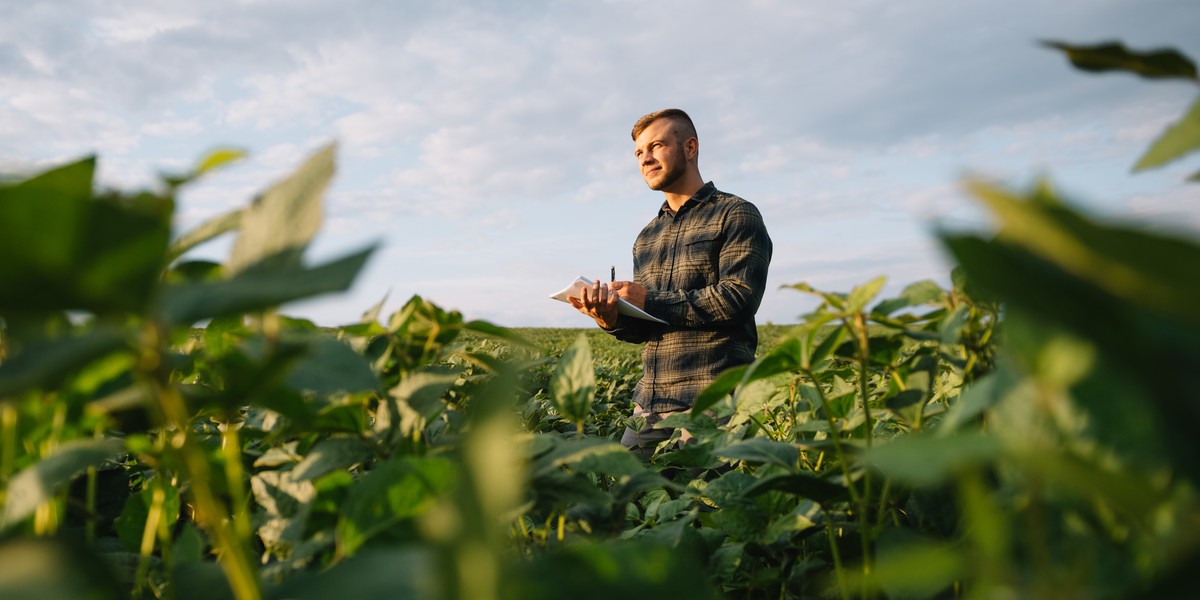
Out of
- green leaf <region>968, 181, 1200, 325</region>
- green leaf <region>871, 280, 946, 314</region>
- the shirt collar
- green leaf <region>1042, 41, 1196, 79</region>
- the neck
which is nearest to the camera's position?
green leaf <region>968, 181, 1200, 325</region>

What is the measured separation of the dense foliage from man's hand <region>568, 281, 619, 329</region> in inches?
114

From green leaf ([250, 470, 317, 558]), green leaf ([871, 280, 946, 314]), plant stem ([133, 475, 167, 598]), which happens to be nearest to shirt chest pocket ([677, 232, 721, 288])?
green leaf ([871, 280, 946, 314])

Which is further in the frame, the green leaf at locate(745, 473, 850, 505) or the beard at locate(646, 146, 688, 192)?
the beard at locate(646, 146, 688, 192)

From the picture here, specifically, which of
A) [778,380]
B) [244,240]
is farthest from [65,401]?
[778,380]

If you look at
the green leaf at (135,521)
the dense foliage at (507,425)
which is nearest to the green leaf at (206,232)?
the dense foliage at (507,425)

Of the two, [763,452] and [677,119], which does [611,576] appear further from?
[677,119]

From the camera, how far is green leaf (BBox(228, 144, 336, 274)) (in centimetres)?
53

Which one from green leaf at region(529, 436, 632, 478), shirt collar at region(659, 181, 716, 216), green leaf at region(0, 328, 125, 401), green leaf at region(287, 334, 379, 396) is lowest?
shirt collar at region(659, 181, 716, 216)

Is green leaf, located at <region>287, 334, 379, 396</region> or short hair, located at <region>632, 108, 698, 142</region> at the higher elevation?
green leaf, located at <region>287, 334, 379, 396</region>

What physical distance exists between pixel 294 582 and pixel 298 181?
0.29m

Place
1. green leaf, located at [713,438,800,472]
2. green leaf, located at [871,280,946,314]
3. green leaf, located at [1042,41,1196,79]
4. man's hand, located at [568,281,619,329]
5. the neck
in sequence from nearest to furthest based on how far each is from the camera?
green leaf, located at [1042,41,1196,79] → green leaf, located at [871,280,946,314] → green leaf, located at [713,438,800,472] → man's hand, located at [568,281,619,329] → the neck

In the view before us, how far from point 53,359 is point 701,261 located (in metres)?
4.20

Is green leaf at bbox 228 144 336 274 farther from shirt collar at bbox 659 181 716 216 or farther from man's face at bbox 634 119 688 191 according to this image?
man's face at bbox 634 119 688 191

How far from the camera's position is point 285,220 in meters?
0.55
